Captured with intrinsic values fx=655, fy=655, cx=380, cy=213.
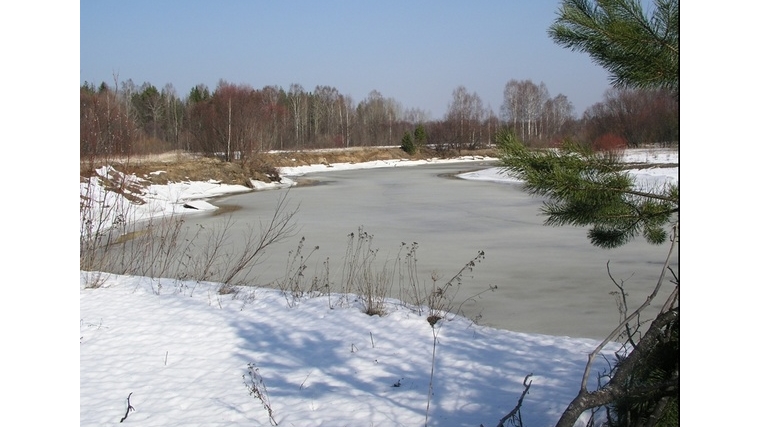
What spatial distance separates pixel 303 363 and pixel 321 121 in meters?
59.6

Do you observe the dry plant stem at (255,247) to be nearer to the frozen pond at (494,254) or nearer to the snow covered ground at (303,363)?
the frozen pond at (494,254)

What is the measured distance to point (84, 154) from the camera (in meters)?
6.07

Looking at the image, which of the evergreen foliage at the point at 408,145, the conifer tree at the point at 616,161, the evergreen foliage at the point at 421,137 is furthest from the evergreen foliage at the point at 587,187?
the evergreen foliage at the point at 408,145

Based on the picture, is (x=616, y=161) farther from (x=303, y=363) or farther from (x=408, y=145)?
(x=408, y=145)

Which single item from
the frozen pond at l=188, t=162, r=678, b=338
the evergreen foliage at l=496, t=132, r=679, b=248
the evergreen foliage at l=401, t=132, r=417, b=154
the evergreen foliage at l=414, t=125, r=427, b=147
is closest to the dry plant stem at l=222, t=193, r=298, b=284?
the frozen pond at l=188, t=162, r=678, b=338

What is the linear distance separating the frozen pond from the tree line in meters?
1.53

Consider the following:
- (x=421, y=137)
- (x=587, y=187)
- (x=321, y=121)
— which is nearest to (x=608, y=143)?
(x=587, y=187)

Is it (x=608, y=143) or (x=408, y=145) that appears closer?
(x=608, y=143)

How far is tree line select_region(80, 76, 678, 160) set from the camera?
9.64 ft

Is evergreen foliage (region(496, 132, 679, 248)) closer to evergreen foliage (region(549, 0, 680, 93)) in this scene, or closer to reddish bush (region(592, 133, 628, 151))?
reddish bush (region(592, 133, 628, 151))

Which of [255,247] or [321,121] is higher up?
[321,121]

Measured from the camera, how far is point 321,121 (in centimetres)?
6294

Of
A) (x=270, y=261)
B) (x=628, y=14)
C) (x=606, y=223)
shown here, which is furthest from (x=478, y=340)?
(x=270, y=261)
